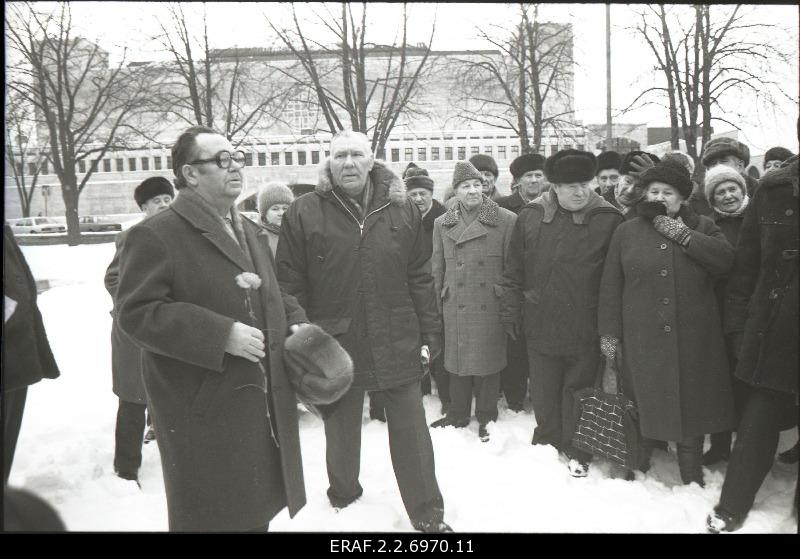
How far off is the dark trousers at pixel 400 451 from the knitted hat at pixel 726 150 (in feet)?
8.74

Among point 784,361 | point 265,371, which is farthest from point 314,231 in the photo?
point 784,361

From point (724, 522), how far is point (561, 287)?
4.92ft

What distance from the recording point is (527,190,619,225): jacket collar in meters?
3.61

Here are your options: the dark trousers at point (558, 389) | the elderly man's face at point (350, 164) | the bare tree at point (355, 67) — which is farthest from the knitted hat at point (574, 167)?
the bare tree at point (355, 67)

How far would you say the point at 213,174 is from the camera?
225 cm

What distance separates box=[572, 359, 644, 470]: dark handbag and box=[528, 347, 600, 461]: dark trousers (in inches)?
3.5

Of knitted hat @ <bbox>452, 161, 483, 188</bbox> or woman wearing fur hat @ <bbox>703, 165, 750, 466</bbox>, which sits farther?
knitted hat @ <bbox>452, 161, 483, 188</bbox>

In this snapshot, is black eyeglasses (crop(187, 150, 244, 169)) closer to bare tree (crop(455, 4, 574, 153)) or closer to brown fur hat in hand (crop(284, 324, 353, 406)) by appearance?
brown fur hat in hand (crop(284, 324, 353, 406))

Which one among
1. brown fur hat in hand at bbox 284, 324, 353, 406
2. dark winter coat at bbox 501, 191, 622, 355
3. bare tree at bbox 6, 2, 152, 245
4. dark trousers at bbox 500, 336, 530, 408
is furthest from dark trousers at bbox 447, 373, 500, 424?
bare tree at bbox 6, 2, 152, 245

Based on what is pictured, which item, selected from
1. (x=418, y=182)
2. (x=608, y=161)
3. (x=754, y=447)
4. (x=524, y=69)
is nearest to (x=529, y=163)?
(x=608, y=161)

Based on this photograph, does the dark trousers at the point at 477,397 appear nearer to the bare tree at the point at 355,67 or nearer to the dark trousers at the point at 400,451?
the dark trousers at the point at 400,451

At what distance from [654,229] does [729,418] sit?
1.12m

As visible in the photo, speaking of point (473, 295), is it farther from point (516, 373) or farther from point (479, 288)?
point (516, 373)
